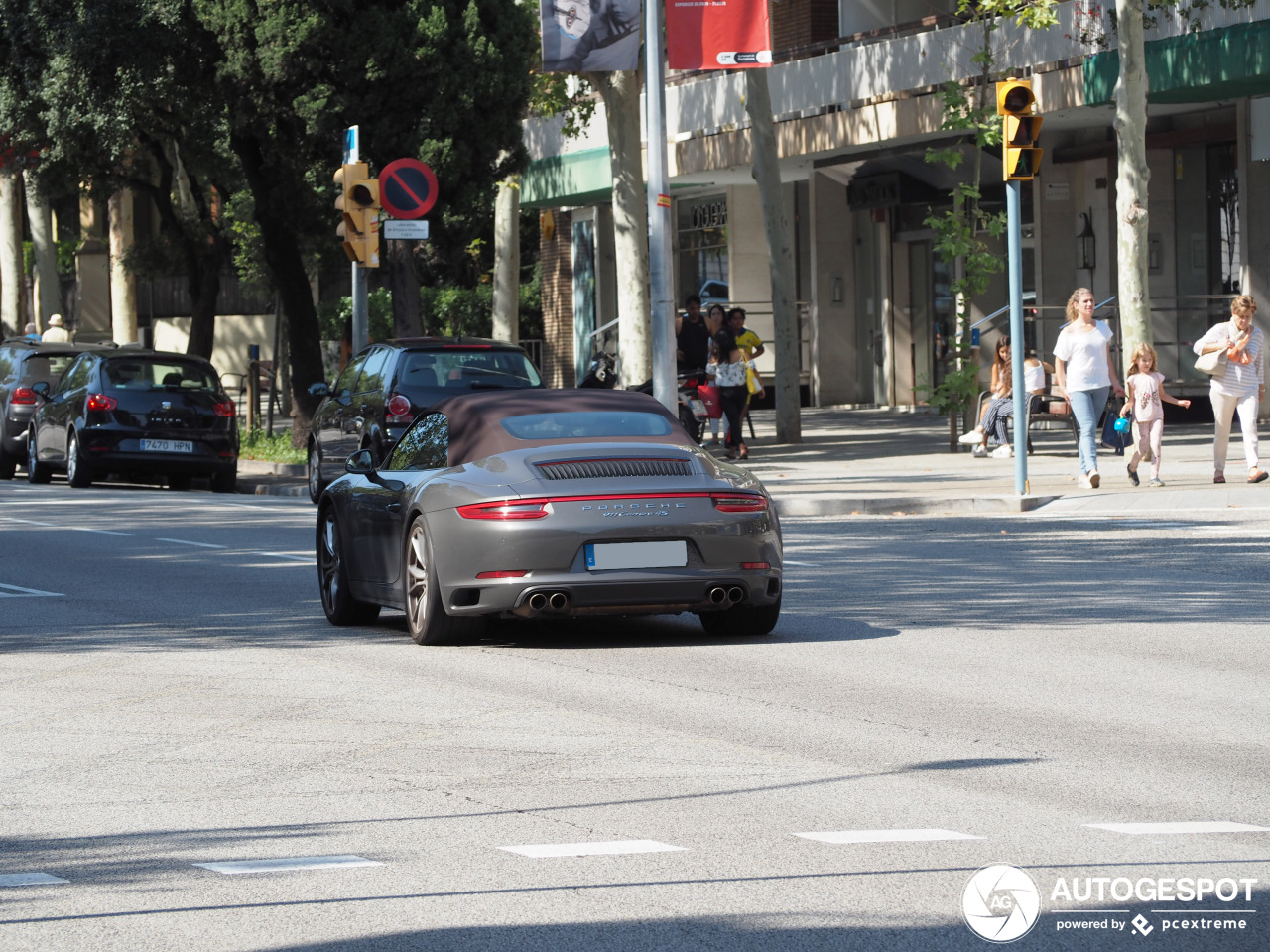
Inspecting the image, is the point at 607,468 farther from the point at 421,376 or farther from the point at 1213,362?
the point at 1213,362

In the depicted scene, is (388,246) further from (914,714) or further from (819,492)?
(914,714)

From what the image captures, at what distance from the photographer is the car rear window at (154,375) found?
24.9m

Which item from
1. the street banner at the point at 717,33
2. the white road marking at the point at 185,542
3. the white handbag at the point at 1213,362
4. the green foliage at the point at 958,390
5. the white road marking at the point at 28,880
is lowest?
the white road marking at the point at 28,880

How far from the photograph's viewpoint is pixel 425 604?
34.8 ft

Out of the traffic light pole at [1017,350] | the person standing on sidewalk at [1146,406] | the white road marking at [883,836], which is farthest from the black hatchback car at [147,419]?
the white road marking at [883,836]

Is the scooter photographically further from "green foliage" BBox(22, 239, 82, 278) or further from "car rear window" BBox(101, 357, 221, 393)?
"green foliage" BBox(22, 239, 82, 278)

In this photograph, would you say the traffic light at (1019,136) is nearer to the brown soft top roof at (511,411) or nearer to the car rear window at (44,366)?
the brown soft top roof at (511,411)

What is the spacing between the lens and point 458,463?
10852 millimetres

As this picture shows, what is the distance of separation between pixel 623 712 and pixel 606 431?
109 inches

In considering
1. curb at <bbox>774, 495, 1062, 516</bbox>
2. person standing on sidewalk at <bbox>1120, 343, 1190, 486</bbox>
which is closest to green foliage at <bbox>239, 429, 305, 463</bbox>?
curb at <bbox>774, 495, 1062, 516</bbox>

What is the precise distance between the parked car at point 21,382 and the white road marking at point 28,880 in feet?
72.5

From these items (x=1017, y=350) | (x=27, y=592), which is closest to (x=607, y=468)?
(x=27, y=592)

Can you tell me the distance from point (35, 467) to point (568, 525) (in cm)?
1807

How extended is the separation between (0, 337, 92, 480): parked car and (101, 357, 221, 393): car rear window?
2.36 metres
